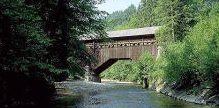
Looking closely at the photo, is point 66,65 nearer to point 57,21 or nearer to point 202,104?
point 57,21

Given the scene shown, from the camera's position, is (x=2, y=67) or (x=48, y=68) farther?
(x=48, y=68)

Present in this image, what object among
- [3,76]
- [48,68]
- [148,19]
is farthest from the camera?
[148,19]

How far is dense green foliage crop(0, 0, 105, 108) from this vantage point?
13242mm

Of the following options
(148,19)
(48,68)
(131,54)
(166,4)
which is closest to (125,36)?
(131,54)

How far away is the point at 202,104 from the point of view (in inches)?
831

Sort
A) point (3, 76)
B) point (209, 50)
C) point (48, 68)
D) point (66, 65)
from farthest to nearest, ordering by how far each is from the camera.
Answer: point (209, 50), point (66, 65), point (48, 68), point (3, 76)

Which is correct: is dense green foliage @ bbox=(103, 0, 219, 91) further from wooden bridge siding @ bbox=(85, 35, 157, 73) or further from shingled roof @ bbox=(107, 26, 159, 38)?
shingled roof @ bbox=(107, 26, 159, 38)

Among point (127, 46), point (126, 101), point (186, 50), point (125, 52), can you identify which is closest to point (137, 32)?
point (127, 46)

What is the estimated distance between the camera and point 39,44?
51.5 feet

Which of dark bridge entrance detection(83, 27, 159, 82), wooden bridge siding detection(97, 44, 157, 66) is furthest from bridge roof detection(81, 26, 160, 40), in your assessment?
wooden bridge siding detection(97, 44, 157, 66)

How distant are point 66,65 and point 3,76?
19.1 ft

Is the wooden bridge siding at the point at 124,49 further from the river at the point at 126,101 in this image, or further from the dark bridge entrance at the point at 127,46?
the river at the point at 126,101

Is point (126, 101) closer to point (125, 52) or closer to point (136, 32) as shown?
point (136, 32)

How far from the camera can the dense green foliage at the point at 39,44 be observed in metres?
13.2
